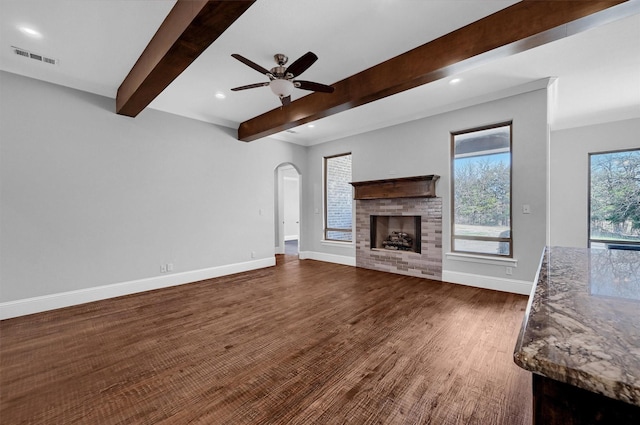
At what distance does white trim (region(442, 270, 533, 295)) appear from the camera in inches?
152

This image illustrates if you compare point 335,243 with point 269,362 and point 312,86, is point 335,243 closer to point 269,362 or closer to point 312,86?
point 312,86

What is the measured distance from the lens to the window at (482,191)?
4.13 meters

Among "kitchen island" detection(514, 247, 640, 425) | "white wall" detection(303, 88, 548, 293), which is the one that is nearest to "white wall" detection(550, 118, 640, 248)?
"white wall" detection(303, 88, 548, 293)

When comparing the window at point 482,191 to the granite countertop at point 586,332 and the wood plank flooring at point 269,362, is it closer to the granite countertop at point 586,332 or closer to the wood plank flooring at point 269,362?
the wood plank flooring at point 269,362

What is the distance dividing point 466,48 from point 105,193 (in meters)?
4.76

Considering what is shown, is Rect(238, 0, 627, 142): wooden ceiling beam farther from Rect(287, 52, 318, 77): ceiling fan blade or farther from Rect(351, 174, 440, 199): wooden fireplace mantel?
Rect(351, 174, 440, 199): wooden fireplace mantel

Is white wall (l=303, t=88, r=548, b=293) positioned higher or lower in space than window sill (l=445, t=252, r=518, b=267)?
higher

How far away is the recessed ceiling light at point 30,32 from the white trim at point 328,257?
18.1 feet

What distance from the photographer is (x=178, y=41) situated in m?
2.19

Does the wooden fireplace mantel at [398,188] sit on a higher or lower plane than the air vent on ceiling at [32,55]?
lower

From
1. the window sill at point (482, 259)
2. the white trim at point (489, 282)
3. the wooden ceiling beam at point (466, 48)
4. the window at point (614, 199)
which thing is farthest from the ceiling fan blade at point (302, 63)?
the window at point (614, 199)

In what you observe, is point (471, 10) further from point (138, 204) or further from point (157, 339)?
point (138, 204)

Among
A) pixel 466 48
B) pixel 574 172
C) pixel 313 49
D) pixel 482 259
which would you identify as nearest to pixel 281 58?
pixel 313 49

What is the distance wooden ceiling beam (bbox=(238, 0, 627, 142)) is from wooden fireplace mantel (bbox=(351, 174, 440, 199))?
202 centimetres
